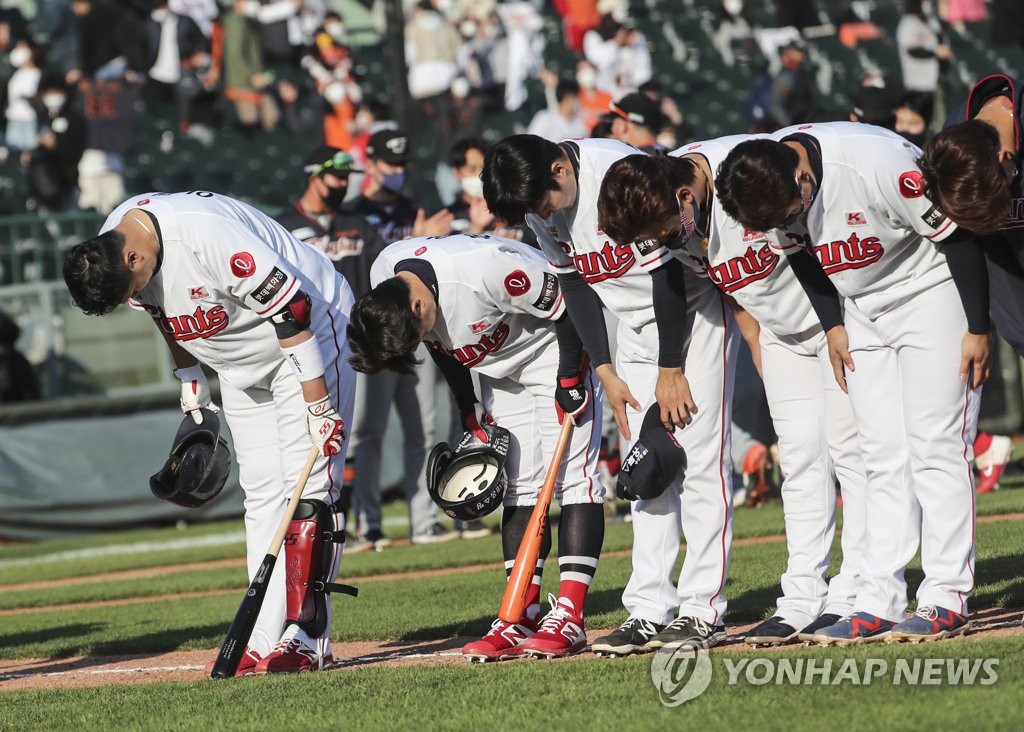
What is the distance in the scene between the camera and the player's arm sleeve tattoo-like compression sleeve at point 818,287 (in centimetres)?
520

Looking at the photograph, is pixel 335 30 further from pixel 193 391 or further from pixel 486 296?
pixel 486 296

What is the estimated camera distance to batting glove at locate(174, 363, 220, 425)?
252 inches

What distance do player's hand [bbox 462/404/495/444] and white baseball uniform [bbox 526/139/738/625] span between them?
2.27ft

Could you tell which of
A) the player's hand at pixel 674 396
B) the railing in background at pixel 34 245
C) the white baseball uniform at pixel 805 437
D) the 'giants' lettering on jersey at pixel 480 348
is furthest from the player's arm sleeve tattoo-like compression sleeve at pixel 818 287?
the railing in background at pixel 34 245

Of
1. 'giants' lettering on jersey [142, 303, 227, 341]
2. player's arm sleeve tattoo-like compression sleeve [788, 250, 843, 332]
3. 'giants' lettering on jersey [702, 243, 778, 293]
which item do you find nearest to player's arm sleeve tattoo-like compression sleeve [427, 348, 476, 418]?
'giants' lettering on jersey [142, 303, 227, 341]

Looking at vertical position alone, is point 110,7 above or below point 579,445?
above

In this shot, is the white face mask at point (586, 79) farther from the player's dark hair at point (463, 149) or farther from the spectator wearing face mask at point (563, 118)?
the player's dark hair at point (463, 149)

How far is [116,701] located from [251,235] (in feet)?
6.00

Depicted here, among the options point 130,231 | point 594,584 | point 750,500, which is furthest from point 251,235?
point 750,500

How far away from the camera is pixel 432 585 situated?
8.55 metres

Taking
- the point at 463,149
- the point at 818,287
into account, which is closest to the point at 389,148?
the point at 463,149

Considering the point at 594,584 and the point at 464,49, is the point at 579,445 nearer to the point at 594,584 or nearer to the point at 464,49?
the point at 594,584

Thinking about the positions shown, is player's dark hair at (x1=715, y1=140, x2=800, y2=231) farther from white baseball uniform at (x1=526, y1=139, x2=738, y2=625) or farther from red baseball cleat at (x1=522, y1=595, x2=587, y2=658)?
red baseball cleat at (x1=522, y1=595, x2=587, y2=658)

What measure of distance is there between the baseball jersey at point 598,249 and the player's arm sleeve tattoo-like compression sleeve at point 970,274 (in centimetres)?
100
